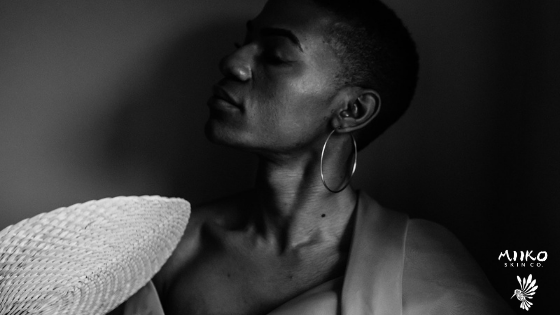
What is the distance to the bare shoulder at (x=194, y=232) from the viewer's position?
1445mm

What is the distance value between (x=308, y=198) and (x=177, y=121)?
21.6 inches

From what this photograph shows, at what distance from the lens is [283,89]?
1288 millimetres

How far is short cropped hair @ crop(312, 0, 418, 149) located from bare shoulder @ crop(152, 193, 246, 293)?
352 millimetres

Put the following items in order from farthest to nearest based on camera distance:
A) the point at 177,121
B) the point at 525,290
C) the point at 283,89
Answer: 1. the point at 177,121
2. the point at 283,89
3. the point at 525,290

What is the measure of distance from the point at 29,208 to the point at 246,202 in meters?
0.65

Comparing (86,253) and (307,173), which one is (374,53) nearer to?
(307,173)

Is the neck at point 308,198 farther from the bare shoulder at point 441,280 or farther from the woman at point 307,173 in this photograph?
the bare shoulder at point 441,280

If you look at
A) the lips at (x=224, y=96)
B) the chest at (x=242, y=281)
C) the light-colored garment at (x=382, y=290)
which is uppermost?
the lips at (x=224, y=96)

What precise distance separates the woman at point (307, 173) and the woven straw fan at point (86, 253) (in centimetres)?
11

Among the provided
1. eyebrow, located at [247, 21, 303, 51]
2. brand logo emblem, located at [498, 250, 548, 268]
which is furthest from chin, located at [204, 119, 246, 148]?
A: brand logo emblem, located at [498, 250, 548, 268]

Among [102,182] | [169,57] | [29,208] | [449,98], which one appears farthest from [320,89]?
[29,208]

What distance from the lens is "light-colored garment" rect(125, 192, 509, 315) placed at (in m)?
1.12

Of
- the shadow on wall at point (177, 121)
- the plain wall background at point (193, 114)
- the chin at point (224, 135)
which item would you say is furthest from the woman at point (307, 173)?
the shadow on wall at point (177, 121)

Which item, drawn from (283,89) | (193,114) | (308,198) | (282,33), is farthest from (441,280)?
(193,114)
